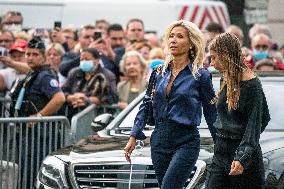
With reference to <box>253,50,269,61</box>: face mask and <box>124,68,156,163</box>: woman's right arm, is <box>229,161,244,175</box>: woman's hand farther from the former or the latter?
<box>253,50,269,61</box>: face mask

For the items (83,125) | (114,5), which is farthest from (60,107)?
(114,5)

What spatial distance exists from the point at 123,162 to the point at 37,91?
10.1 ft

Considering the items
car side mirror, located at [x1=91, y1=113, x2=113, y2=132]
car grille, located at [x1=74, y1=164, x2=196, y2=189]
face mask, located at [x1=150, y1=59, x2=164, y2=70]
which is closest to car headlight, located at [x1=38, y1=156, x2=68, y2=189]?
car grille, located at [x1=74, y1=164, x2=196, y2=189]

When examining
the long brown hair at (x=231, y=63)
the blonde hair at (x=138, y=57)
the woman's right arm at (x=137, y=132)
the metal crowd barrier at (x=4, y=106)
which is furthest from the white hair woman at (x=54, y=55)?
the long brown hair at (x=231, y=63)

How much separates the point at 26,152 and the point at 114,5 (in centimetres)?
Answer: 895

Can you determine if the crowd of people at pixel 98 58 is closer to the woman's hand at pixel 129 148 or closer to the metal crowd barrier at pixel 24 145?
the metal crowd barrier at pixel 24 145

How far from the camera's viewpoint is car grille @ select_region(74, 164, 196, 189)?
1134 centimetres

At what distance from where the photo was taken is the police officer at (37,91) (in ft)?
47.0

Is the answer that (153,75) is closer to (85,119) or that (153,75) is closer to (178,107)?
(178,107)

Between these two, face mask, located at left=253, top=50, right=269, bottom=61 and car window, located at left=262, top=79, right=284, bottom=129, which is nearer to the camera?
Answer: car window, located at left=262, top=79, right=284, bottom=129

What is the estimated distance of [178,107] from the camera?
10.4 metres

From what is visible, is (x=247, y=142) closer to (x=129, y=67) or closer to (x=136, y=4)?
(x=129, y=67)

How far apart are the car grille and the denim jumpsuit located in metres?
0.83

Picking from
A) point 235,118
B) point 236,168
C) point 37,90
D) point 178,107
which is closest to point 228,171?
point 236,168
